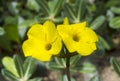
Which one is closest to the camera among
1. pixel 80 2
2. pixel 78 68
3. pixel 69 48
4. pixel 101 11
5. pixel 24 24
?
pixel 69 48

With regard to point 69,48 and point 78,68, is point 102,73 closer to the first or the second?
point 78,68

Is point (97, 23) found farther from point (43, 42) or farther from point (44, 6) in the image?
point (43, 42)

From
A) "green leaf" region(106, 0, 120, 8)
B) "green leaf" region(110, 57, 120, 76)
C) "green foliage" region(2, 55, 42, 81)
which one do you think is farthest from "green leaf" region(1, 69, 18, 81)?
"green leaf" region(106, 0, 120, 8)

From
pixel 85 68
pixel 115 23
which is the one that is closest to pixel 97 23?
pixel 115 23

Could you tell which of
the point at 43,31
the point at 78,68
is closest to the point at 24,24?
the point at 78,68

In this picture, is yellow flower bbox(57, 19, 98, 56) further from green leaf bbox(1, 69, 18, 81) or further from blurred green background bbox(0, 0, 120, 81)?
blurred green background bbox(0, 0, 120, 81)

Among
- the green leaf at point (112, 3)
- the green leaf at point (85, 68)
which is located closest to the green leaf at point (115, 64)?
the green leaf at point (85, 68)
